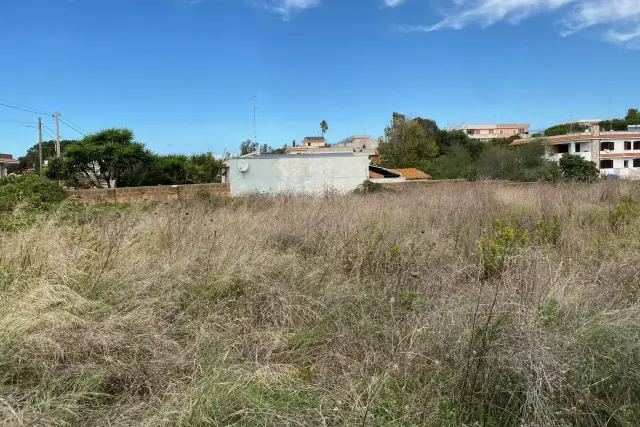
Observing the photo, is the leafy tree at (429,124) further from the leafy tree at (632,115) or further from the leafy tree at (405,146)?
the leafy tree at (632,115)

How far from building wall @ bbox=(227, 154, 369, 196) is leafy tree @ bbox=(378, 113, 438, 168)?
22.2 meters

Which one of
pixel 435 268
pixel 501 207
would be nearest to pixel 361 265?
pixel 435 268

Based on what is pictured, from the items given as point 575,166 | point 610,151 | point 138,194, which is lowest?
point 138,194

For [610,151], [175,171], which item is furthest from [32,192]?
[610,151]

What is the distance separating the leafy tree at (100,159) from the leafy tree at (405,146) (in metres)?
27.8

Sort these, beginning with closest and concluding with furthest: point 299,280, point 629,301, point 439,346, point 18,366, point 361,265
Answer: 1. point 18,366
2. point 439,346
3. point 629,301
4. point 299,280
5. point 361,265

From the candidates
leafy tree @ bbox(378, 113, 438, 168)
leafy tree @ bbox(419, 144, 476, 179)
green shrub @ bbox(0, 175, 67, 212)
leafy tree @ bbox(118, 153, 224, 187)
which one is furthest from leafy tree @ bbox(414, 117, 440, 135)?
green shrub @ bbox(0, 175, 67, 212)

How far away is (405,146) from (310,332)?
142ft

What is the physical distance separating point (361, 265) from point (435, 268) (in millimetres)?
735

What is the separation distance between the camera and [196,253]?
158 inches

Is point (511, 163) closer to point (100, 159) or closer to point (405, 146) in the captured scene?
point (405, 146)

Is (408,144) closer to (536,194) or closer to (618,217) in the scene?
(536,194)

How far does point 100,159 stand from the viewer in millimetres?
22719

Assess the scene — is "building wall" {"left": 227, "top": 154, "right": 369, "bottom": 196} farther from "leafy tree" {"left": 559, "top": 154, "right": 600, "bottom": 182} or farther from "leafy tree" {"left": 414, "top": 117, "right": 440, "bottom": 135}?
"leafy tree" {"left": 414, "top": 117, "right": 440, "bottom": 135}
